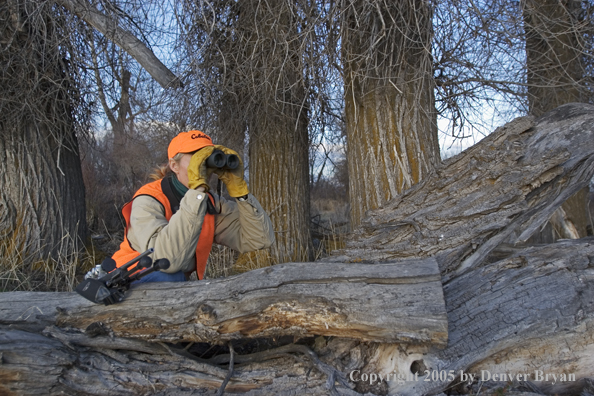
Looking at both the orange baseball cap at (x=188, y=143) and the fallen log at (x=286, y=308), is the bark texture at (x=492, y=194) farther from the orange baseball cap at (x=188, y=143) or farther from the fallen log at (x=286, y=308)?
the orange baseball cap at (x=188, y=143)

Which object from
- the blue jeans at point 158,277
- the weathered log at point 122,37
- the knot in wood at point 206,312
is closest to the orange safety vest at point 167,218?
the blue jeans at point 158,277

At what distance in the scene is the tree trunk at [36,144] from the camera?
15.5 feet

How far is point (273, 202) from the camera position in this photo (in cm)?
561

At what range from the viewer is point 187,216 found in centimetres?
246

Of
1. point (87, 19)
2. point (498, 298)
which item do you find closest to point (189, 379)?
point (498, 298)

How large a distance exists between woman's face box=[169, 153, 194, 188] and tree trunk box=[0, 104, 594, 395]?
0.73 metres

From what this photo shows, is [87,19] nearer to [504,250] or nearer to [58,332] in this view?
[58,332]

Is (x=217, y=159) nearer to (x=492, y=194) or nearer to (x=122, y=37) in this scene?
(x=492, y=194)

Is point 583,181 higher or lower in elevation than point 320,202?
lower

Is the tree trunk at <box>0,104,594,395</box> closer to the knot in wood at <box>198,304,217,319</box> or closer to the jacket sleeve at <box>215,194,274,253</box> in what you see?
the knot in wood at <box>198,304,217,319</box>

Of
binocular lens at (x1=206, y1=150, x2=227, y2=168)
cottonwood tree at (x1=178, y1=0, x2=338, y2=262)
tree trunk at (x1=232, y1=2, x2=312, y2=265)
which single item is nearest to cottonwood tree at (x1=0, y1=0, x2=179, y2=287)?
cottonwood tree at (x1=178, y1=0, x2=338, y2=262)

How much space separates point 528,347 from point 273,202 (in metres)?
3.67

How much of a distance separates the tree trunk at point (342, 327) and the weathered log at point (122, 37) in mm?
2579

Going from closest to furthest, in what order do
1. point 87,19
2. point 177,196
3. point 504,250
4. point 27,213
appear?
point 177,196
point 504,250
point 87,19
point 27,213
